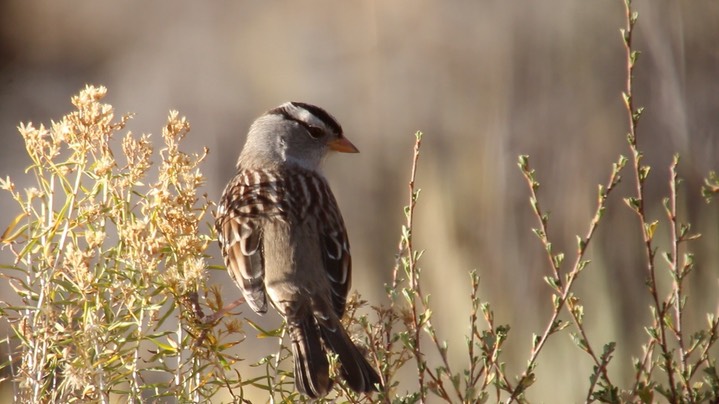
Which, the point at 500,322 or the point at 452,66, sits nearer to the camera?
the point at 500,322

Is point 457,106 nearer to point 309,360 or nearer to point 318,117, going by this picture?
point 318,117

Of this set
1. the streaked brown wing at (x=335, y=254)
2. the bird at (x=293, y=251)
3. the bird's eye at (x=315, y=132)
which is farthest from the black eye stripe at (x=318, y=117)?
the streaked brown wing at (x=335, y=254)

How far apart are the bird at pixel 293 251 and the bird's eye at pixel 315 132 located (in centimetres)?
11

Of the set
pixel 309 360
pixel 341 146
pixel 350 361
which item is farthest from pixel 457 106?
pixel 309 360

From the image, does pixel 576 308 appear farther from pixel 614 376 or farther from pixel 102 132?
pixel 614 376

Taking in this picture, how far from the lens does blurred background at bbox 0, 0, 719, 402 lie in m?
4.33

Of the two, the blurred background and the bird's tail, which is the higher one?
the blurred background

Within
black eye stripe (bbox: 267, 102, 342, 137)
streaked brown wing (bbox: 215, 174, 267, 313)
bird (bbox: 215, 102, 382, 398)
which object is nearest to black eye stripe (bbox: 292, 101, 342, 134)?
black eye stripe (bbox: 267, 102, 342, 137)

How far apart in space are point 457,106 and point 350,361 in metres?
3.06

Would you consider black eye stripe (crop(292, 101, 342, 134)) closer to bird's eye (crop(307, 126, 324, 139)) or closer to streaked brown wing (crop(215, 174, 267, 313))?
bird's eye (crop(307, 126, 324, 139))

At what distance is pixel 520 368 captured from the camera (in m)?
4.08

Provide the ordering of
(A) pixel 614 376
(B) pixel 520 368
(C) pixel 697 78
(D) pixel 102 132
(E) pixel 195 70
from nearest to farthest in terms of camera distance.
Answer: (D) pixel 102 132, (A) pixel 614 376, (B) pixel 520 368, (C) pixel 697 78, (E) pixel 195 70

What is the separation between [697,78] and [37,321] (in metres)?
3.86

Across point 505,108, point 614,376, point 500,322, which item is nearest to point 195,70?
point 505,108
